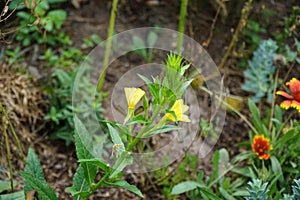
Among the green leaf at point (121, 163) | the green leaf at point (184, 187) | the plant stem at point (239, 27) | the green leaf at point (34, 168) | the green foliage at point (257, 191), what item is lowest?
the green leaf at point (184, 187)

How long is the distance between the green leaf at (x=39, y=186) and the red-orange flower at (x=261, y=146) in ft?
2.91

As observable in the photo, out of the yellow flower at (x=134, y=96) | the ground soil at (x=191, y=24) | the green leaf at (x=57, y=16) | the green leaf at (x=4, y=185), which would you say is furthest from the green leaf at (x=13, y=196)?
the green leaf at (x=57, y=16)

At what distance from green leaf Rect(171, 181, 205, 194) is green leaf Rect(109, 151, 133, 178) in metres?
0.56

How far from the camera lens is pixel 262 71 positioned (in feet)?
8.55

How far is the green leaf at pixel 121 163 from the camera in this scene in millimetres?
1556

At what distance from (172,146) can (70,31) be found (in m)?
0.96

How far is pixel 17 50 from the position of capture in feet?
8.41

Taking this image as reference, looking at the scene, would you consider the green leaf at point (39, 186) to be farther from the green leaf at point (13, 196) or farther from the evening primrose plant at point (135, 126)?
the green leaf at point (13, 196)

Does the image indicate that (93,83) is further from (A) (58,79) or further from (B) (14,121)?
(B) (14,121)

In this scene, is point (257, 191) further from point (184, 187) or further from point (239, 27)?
point (239, 27)

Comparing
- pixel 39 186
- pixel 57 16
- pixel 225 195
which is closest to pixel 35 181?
pixel 39 186

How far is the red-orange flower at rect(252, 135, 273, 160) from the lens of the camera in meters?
2.13

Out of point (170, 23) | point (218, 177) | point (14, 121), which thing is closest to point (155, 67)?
point (218, 177)

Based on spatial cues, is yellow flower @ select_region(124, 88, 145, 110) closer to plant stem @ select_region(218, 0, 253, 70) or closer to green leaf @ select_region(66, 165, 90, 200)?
green leaf @ select_region(66, 165, 90, 200)
